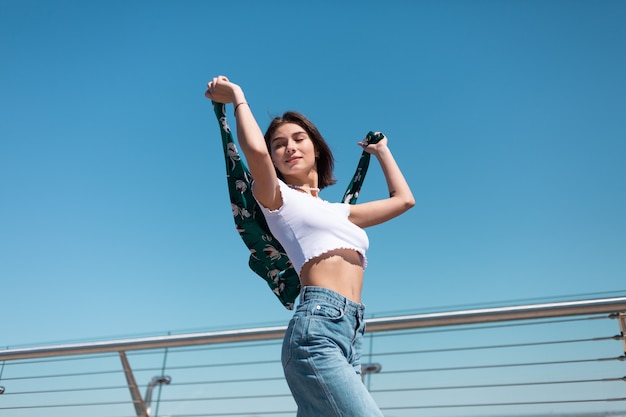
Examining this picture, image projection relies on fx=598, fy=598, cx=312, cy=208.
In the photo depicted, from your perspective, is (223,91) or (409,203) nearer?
(223,91)

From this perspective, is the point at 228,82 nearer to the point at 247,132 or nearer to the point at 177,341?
the point at 247,132

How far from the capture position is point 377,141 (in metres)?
1.89

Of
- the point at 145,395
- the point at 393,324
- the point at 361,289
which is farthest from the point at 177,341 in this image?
the point at 361,289

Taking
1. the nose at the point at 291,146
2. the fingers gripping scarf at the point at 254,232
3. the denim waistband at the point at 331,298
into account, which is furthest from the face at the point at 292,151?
the denim waistband at the point at 331,298

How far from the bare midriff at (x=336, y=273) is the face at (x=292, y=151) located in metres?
0.32

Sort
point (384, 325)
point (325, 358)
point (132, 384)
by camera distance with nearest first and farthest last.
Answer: point (325, 358) → point (384, 325) → point (132, 384)

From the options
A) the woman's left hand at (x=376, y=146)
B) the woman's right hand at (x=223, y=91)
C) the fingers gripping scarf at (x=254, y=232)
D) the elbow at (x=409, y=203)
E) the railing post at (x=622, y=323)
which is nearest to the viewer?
the woman's right hand at (x=223, y=91)

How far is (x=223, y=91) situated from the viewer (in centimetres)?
150

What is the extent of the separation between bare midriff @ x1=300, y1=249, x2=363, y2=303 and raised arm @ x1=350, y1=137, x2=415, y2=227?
0.74 feet

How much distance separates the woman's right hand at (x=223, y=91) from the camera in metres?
1.45

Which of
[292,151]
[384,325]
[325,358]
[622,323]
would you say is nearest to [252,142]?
[292,151]

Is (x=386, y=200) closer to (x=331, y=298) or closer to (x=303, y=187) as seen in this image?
(x=303, y=187)

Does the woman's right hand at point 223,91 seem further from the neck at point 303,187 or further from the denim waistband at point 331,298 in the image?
the denim waistband at point 331,298

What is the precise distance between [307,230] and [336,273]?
14 centimetres
